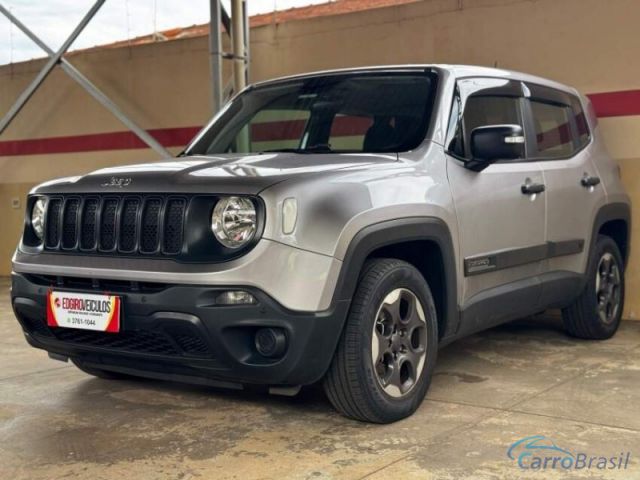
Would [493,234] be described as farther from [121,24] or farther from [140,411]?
[121,24]

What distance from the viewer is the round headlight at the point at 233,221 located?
3.46m

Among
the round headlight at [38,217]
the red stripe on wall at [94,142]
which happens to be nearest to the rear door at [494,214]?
the round headlight at [38,217]

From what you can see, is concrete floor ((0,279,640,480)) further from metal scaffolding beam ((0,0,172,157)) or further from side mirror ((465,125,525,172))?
metal scaffolding beam ((0,0,172,157))

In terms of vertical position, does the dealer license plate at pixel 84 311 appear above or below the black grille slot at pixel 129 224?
below

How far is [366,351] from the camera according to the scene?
3660 millimetres

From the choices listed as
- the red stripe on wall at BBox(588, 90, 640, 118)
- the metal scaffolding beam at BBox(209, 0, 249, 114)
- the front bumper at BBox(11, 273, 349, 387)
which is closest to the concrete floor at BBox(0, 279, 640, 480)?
the front bumper at BBox(11, 273, 349, 387)

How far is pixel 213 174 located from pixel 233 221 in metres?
0.28

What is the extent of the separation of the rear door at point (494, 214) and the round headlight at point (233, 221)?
4.10ft

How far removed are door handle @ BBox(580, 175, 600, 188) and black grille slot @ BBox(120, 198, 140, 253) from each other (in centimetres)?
309

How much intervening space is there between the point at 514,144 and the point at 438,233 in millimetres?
700

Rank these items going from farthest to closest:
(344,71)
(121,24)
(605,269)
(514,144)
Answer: (121,24) → (605,269) → (344,71) → (514,144)

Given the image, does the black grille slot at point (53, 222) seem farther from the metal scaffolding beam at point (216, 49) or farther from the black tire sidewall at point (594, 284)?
the metal scaffolding beam at point (216, 49)

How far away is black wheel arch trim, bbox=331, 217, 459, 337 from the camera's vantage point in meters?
3.56

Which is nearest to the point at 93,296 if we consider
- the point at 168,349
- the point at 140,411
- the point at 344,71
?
the point at 168,349
